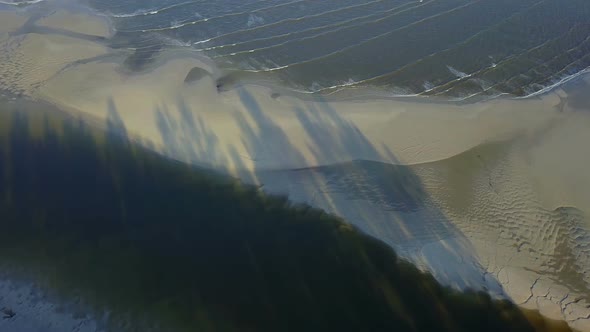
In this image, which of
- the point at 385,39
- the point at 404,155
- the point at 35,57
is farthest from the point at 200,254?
the point at 385,39

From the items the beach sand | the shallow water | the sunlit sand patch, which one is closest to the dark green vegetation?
the beach sand

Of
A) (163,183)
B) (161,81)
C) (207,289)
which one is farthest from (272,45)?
(207,289)

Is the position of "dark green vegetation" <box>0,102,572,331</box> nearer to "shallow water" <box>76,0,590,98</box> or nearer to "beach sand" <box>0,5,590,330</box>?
"beach sand" <box>0,5,590,330</box>

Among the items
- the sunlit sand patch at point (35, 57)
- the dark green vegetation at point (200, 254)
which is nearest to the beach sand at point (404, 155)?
the sunlit sand patch at point (35, 57)

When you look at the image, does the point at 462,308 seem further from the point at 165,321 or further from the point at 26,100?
the point at 26,100

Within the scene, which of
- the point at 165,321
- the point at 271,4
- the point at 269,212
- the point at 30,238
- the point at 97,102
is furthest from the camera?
the point at 271,4

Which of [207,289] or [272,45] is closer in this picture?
[207,289]

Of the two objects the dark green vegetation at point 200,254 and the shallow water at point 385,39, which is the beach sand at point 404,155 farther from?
the shallow water at point 385,39

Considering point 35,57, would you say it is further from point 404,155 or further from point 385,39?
point 404,155
